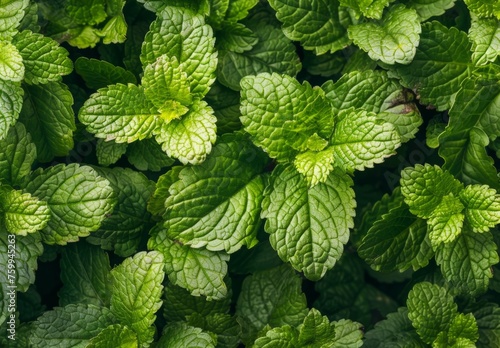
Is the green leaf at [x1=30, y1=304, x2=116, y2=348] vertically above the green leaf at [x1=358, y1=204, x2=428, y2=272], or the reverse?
the green leaf at [x1=358, y1=204, x2=428, y2=272]

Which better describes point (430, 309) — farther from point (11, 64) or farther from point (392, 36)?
point (11, 64)

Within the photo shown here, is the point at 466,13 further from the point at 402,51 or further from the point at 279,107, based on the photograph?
the point at 279,107

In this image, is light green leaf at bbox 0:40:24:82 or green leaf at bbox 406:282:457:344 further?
green leaf at bbox 406:282:457:344

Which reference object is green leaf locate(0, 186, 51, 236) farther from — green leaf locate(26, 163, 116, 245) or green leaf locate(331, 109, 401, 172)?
green leaf locate(331, 109, 401, 172)

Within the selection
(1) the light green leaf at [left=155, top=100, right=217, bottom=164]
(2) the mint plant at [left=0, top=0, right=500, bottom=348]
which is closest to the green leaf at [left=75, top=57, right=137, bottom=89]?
(2) the mint plant at [left=0, top=0, right=500, bottom=348]

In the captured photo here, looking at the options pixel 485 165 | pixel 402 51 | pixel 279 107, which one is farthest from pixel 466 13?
pixel 279 107

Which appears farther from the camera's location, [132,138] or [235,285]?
[235,285]
